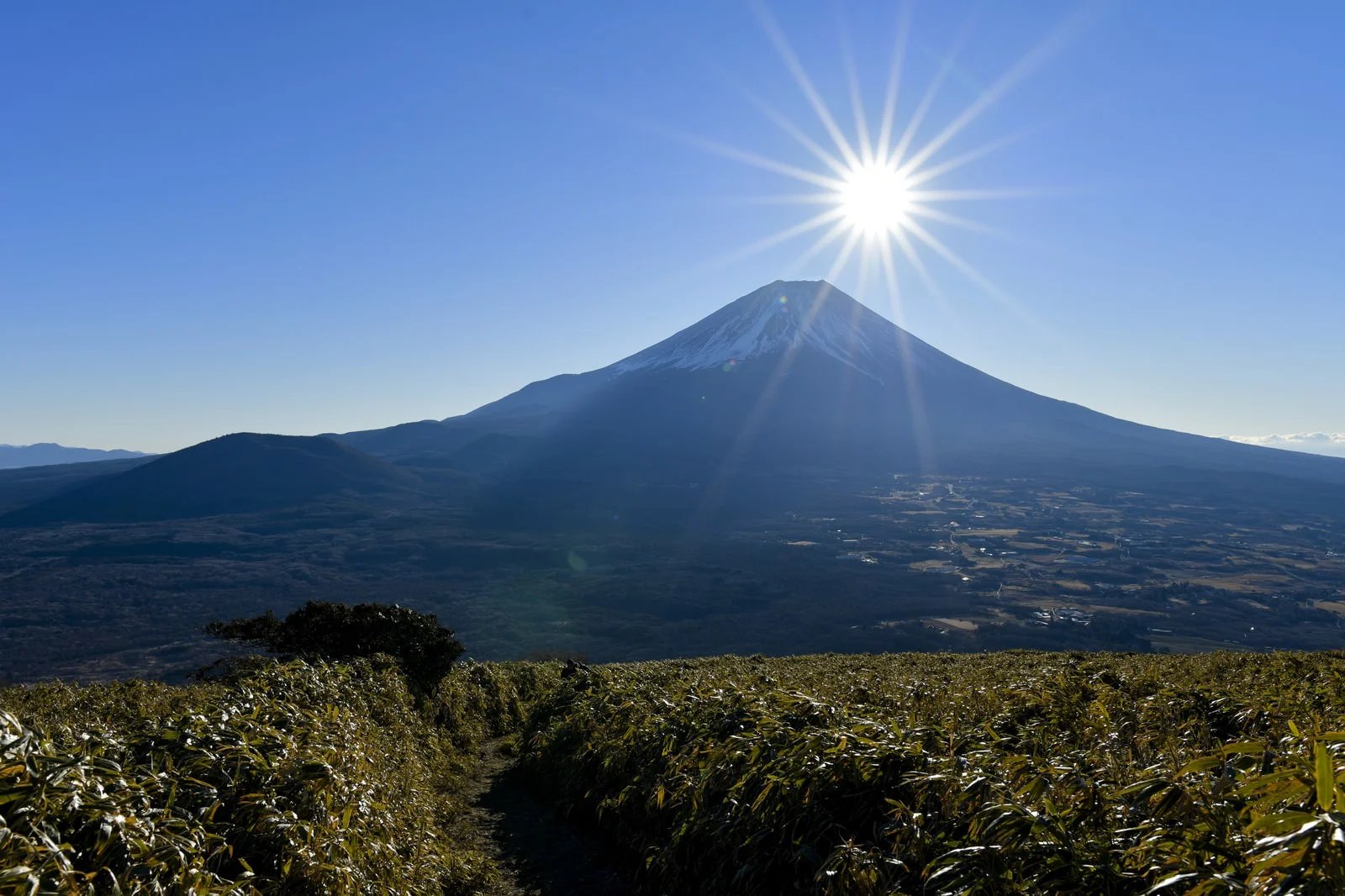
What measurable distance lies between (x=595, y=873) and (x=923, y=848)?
4.74m

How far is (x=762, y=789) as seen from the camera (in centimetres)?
559

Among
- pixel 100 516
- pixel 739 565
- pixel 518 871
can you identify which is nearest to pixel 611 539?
pixel 739 565

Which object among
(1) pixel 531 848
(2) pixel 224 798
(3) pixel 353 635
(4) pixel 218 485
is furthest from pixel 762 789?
(4) pixel 218 485

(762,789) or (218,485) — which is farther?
(218,485)

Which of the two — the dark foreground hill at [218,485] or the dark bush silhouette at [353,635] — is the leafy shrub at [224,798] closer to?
the dark bush silhouette at [353,635]

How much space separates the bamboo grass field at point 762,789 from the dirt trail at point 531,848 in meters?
0.27

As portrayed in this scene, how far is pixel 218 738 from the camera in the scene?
5430 millimetres

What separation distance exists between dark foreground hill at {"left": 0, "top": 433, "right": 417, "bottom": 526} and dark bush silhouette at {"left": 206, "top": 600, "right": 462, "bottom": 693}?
165 m

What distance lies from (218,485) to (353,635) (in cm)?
18937

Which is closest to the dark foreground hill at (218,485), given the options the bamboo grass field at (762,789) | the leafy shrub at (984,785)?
the bamboo grass field at (762,789)

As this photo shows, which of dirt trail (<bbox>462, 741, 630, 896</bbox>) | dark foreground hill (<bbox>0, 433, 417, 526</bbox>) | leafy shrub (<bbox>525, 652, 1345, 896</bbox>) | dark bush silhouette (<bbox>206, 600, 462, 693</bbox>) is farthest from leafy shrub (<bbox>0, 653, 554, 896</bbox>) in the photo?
dark foreground hill (<bbox>0, 433, 417, 526</bbox>)

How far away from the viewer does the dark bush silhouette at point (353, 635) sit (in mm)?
13664

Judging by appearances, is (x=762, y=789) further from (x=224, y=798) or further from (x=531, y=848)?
(x=531, y=848)

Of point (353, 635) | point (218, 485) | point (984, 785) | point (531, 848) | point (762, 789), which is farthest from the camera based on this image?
point (218, 485)
